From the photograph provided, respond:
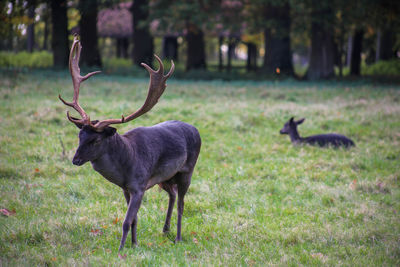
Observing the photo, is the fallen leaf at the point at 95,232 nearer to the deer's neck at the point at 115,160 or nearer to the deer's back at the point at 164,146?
the deer's neck at the point at 115,160

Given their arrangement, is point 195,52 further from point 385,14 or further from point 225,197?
point 225,197

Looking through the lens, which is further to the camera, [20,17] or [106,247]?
[20,17]

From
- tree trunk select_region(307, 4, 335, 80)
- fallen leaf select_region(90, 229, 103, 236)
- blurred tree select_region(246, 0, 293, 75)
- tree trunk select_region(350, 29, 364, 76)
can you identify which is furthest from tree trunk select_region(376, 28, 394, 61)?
fallen leaf select_region(90, 229, 103, 236)

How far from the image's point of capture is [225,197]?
6.24 meters

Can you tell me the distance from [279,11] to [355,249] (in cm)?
2277

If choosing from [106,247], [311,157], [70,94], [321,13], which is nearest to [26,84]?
[70,94]

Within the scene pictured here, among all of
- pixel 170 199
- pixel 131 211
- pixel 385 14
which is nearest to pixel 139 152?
pixel 131 211

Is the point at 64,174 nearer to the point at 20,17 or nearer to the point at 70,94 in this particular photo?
the point at 70,94

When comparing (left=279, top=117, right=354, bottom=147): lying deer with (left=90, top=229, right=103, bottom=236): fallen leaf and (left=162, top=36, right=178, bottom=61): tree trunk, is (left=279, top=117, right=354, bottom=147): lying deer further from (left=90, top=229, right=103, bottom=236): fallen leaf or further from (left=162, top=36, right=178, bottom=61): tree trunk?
(left=162, top=36, right=178, bottom=61): tree trunk

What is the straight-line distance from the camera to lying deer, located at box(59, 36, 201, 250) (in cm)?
405

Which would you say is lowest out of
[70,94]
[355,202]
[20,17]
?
[355,202]

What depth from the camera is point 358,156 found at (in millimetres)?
8609

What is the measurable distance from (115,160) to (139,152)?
1.03 feet

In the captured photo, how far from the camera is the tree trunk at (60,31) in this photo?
23250mm
